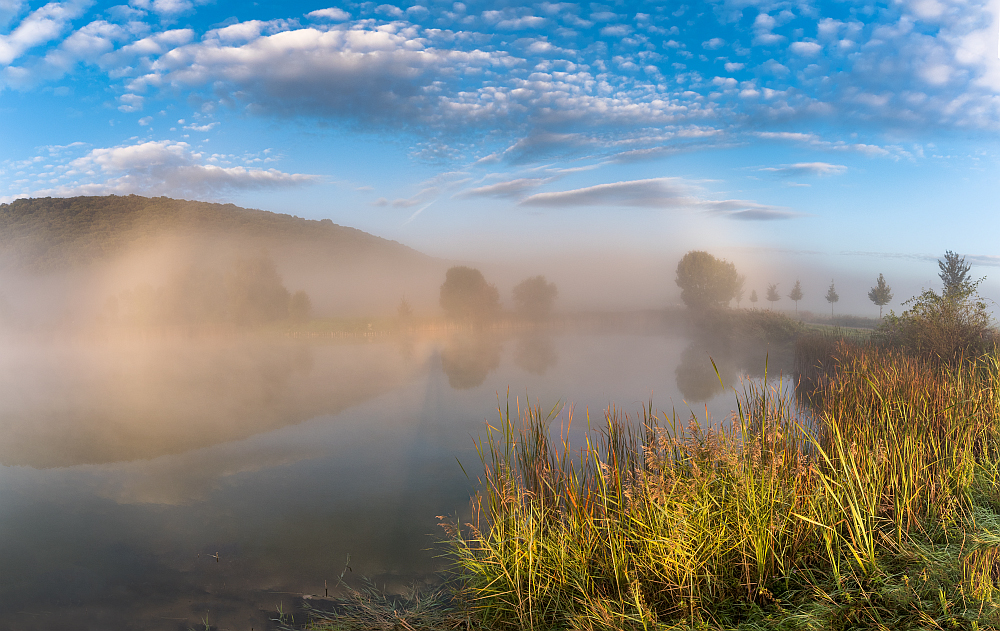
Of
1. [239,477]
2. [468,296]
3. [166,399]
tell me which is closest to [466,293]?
[468,296]

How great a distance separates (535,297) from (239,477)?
65327 mm

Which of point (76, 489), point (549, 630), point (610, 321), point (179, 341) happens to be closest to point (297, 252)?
point (179, 341)

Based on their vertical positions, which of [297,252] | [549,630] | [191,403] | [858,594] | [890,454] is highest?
[297,252]

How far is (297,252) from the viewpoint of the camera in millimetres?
155625

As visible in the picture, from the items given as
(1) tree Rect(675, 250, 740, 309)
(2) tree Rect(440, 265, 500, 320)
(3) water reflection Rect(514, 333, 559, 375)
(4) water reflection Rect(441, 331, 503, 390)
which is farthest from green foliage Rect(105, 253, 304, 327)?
(1) tree Rect(675, 250, 740, 309)

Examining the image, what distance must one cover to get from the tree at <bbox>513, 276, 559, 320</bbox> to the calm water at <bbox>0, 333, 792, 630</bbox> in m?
40.2

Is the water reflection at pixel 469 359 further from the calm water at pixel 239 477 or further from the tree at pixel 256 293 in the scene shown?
the tree at pixel 256 293

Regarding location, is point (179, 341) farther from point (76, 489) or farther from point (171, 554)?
point (171, 554)

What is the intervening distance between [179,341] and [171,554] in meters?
77.3

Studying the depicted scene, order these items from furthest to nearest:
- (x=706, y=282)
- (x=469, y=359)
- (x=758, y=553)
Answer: (x=706, y=282) < (x=469, y=359) < (x=758, y=553)

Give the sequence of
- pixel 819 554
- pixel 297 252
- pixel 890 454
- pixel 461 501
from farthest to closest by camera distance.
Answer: pixel 297 252
pixel 461 501
pixel 890 454
pixel 819 554

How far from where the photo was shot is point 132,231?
136 metres

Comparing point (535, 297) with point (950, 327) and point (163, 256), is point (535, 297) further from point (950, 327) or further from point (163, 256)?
point (163, 256)

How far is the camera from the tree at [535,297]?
77.1 m
